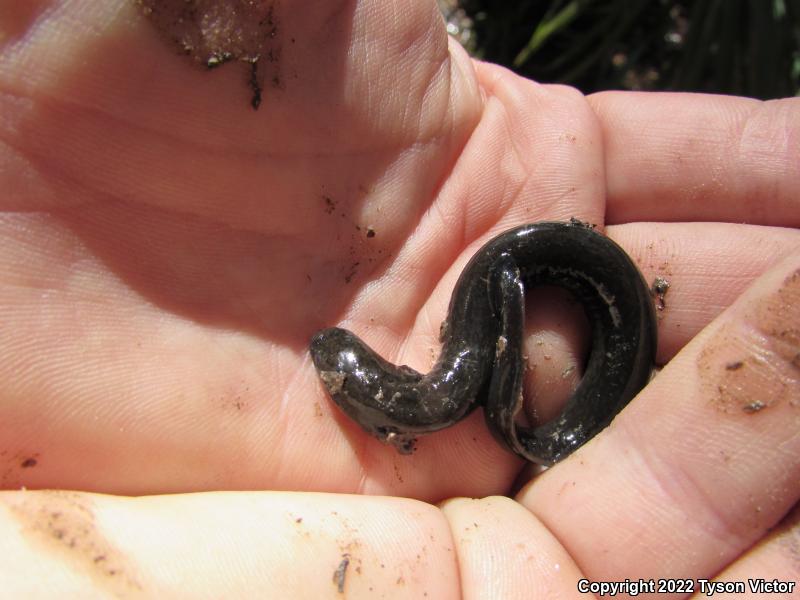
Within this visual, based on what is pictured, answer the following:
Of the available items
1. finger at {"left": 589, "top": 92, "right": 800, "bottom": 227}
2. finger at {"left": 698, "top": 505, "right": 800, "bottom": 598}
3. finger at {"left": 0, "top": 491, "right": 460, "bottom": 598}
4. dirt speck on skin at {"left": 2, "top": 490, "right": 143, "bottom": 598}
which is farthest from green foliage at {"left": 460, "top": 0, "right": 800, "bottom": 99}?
dirt speck on skin at {"left": 2, "top": 490, "right": 143, "bottom": 598}

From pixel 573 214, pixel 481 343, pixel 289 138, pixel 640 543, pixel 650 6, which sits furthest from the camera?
pixel 650 6

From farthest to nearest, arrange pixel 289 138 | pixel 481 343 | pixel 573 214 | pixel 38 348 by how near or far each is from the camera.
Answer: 1. pixel 573 214
2. pixel 481 343
3. pixel 289 138
4. pixel 38 348

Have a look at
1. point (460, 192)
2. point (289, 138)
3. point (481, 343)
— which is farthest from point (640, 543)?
point (289, 138)

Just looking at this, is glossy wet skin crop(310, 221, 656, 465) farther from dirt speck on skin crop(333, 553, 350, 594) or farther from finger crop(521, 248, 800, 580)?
dirt speck on skin crop(333, 553, 350, 594)

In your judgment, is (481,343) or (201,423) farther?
(481,343)

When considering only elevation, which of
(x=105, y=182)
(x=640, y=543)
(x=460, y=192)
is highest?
(x=105, y=182)

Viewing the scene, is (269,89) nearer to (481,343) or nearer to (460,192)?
(460,192)

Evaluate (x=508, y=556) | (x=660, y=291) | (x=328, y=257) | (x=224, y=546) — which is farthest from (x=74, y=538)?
(x=660, y=291)

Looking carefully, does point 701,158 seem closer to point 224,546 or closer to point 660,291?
point 660,291

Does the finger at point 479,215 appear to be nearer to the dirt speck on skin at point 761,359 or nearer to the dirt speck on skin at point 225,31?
the dirt speck on skin at point 761,359
